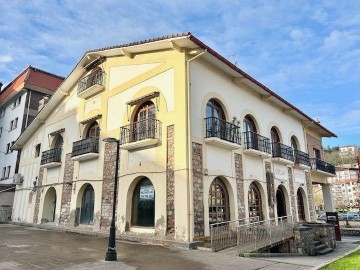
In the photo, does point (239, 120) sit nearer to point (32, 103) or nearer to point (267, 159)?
point (267, 159)

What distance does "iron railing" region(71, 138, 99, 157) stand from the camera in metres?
15.0

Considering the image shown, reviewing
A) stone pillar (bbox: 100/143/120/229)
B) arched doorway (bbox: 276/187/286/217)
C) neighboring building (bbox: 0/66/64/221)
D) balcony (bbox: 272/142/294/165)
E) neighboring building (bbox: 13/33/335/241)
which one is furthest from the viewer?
neighboring building (bbox: 0/66/64/221)

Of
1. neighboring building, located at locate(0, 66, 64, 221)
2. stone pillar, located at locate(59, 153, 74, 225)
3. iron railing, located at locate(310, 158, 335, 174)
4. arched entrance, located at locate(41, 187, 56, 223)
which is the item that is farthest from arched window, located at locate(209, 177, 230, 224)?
neighboring building, located at locate(0, 66, 64, 221)

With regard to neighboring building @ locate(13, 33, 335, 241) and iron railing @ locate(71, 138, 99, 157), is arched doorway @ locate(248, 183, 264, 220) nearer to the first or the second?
neighboring building @ locate(13, 33, 335, 241)

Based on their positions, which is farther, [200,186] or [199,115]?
[199,115]

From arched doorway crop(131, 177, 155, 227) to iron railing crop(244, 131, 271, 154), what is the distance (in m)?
5.35

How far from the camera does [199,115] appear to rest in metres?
12.0

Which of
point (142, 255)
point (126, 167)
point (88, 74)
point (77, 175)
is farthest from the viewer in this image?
point (88, 74)

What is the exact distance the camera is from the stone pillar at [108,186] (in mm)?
13438

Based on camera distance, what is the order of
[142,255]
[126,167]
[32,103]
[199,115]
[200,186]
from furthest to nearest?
[32,103], [126,167], [199,115], [200,186], [142,255]

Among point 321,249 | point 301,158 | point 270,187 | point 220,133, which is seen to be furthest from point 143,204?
point 301,158

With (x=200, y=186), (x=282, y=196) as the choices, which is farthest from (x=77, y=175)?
(x=282, y=196)

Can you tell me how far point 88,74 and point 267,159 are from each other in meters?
11.6

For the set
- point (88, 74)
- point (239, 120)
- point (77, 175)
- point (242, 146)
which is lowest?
point (77, 175)
